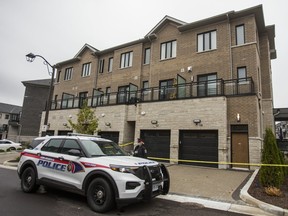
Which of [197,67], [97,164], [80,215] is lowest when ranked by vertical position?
[80,215]

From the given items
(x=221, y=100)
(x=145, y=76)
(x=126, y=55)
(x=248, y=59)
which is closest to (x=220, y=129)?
(x=221, y=100)

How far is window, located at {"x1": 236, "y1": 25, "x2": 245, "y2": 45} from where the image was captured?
15.9 metres

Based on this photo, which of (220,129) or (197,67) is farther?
(197,67)

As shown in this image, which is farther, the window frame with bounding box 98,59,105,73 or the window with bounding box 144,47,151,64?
the window frame with bounding box 98,59,105,73

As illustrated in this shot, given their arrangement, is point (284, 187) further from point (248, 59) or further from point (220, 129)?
point (248, 59)

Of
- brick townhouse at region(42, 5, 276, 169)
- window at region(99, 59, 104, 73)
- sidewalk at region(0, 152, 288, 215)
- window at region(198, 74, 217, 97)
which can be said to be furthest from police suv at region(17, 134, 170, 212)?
window at region(99, 59, 104, 73)

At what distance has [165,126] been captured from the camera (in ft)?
50.9

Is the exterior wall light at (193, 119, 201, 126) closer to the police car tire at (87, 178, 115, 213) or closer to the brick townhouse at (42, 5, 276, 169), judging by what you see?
the brick townhouse at (42, 5, 276, 169)

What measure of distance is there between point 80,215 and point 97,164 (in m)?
1.17

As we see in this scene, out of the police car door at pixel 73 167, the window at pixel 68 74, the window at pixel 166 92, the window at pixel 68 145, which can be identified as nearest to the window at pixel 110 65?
the window at pixel 68 74

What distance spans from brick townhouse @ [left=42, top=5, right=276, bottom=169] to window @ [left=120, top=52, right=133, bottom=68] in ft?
0.33

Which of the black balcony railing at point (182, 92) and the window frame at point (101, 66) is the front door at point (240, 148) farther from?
the window frame at point (101, 66)

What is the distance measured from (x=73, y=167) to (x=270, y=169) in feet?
20.0

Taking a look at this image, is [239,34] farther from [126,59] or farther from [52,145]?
[52,145]
